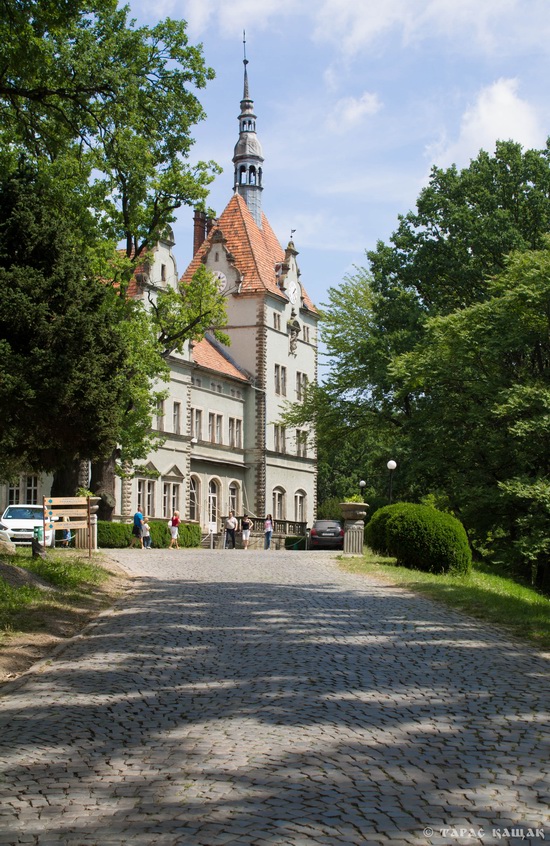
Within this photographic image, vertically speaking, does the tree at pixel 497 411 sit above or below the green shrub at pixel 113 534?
above

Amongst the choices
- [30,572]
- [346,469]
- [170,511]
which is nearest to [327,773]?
[30,572]

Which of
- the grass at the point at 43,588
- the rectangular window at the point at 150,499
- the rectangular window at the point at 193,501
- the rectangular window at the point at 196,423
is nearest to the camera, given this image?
the grass at the point at 43,588

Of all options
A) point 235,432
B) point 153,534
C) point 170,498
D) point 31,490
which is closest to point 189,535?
point 170,498

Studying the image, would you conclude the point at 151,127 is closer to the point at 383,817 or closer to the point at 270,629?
the point at 270,629

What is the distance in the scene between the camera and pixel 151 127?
20.6 metres

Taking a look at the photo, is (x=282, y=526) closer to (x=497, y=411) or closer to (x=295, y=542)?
(x=295, y=542)

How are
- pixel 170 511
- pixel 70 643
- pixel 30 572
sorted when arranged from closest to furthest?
pixel 70 643 → pixel 30 572 → pixel 170 511

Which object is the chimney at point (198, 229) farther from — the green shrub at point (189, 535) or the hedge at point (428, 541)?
the hedge at point (428, 541)

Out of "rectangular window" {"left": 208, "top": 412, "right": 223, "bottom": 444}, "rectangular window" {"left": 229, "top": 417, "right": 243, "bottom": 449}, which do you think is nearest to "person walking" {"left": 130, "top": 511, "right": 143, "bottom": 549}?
"rectangular window" {"left": 208, "top": 412, "right": 223, "bottom": 444}

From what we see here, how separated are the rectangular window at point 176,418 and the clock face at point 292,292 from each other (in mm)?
17772

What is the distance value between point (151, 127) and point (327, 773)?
16.9 metres

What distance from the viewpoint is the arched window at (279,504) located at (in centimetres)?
7056

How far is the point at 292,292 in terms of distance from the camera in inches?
2938

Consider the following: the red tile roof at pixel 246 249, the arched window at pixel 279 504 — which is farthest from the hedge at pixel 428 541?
the red tile roof at pixel 246 249
